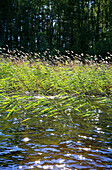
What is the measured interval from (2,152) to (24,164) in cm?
68

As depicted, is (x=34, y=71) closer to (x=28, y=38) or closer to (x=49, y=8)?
(x=28, y=38)

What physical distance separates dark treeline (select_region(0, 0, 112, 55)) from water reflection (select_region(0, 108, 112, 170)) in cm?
2811

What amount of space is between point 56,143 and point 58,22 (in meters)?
35.6

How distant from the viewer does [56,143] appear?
17.3ft

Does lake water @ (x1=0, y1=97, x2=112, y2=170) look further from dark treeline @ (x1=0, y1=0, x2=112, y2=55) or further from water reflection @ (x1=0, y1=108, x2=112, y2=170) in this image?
dark treeline @ (x1=0, y1=0, x2=112, y2=55)

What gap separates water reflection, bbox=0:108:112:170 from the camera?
4.37m

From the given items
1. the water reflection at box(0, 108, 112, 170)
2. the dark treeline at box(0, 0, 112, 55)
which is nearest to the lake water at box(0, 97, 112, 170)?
the water reflection at box(0, 108, 112, 170)

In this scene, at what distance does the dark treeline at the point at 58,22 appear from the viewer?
35500 mm

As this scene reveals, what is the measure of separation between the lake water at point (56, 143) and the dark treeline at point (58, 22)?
27979mm

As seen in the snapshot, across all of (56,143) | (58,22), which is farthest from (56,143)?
(58,22)

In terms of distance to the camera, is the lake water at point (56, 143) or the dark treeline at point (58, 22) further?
the dark treeline at point (58, 22)

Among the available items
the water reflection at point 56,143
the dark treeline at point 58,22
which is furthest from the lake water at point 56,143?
the dark treeline at point 58,22

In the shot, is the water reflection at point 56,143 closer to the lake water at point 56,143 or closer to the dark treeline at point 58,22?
the lake water at point 56,143

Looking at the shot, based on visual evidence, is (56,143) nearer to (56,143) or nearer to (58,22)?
(56,143)
